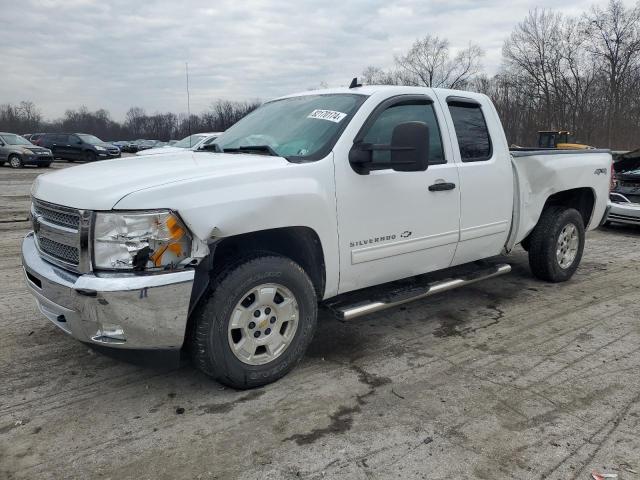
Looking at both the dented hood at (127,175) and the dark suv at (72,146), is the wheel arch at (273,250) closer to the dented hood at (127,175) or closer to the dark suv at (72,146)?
the dented hood at (127,175)

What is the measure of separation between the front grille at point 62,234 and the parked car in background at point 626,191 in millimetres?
8420

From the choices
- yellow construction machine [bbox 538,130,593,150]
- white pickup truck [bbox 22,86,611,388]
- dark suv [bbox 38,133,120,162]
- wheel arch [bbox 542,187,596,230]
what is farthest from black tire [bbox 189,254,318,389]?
dark suv [bbox 38,133,120,162]

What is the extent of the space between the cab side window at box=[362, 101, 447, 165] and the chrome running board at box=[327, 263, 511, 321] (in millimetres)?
1009

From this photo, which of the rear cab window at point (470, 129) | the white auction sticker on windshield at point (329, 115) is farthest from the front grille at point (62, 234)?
the rear cab window at point (470, 129)

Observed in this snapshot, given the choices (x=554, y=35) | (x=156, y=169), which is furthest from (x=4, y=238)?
(x=554, y=35)

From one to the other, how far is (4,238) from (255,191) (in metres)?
6.42

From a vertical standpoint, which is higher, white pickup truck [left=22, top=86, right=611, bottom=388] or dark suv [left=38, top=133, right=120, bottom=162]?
dark suv [left=38, top=133, right=120, bottom=162]

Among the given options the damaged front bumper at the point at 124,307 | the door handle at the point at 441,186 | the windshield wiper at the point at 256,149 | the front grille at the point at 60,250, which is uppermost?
the windshield wiper at the point at 256,149

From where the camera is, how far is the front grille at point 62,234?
282 centimetres

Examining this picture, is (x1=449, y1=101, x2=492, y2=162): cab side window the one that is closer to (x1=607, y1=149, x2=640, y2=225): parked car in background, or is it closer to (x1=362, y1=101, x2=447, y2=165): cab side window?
(x1=362, y1=101, x2=447, y2=165): cab side window

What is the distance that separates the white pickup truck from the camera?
2.79 metres

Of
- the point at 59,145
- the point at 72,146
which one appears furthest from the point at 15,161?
the point at 59,145

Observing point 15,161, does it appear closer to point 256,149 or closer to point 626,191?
point 256,149

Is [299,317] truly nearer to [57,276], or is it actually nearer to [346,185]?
[346,185]
